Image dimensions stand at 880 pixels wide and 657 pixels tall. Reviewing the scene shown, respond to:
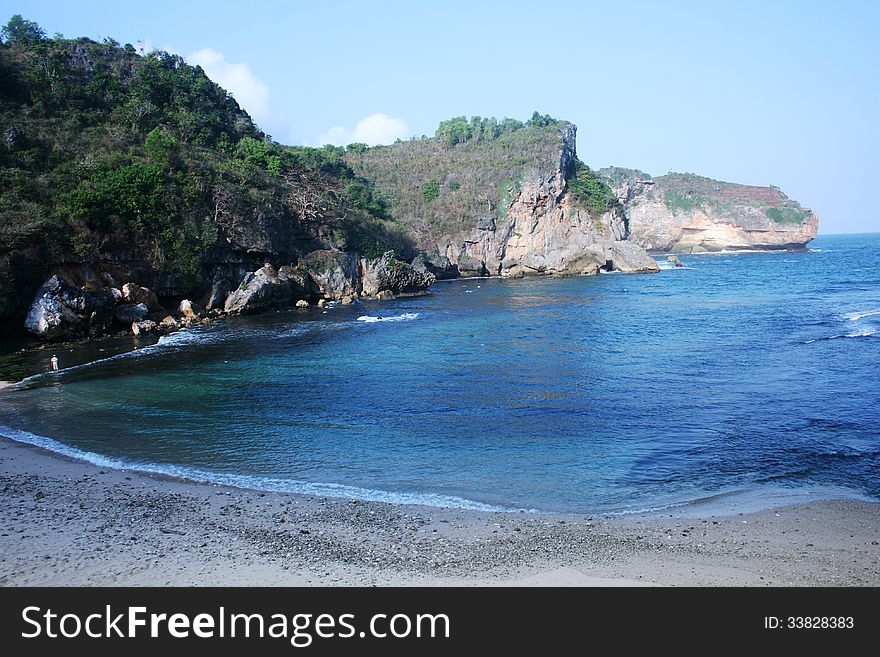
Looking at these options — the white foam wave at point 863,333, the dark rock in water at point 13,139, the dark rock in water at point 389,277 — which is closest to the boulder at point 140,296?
the dark rock in water at point 13,139

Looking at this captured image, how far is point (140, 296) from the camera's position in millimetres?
36938

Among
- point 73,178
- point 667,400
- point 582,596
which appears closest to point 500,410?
point 667,400

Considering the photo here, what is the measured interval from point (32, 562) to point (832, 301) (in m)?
49.4

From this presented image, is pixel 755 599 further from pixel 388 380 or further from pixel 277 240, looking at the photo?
pixel 277 240

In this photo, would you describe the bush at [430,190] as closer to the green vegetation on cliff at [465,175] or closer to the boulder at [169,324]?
the green vegetation on cliff at [465,175]

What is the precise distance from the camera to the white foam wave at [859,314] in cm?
3558

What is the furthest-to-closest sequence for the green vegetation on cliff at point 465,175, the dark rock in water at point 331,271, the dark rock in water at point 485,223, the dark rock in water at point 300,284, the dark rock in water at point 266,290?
1. the green vegetation on cliff at point 465,175
2. the dark rock in water at point 485,223
3. the dark rock in water at point 331,271
4. the dark rock in water at point 300,284
5. the dark rock in water at point 266,290

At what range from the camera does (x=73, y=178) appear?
3772cm

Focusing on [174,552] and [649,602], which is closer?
[649,602]

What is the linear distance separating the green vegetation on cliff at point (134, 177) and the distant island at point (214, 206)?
130 millimetres

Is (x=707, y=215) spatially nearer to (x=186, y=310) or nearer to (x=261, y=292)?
(x=261, y=292)

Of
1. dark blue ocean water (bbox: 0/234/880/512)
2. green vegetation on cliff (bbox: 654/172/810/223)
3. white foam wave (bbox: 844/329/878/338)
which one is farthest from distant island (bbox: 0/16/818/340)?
green vegetation on cliff (bbox: 654/172/810/223)

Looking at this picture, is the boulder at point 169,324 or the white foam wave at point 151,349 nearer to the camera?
the white foam wave at point 151,349

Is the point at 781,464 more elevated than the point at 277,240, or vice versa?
the point at 277,240
